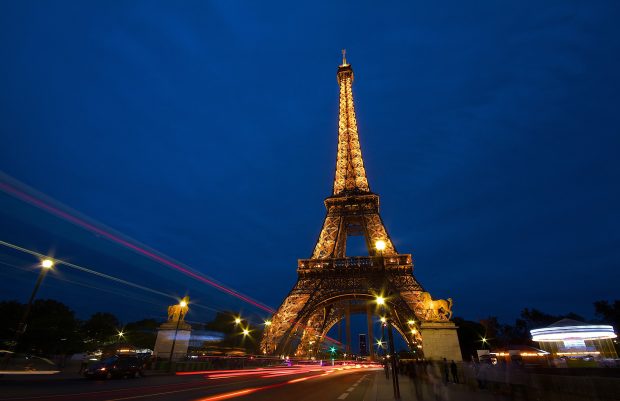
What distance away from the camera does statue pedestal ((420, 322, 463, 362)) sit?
891 inches

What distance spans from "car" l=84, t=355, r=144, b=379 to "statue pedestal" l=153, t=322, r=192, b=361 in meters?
5.49

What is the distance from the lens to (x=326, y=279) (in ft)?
152

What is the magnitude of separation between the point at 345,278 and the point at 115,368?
103 ft

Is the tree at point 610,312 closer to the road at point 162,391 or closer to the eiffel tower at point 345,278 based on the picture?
the eiffel tower at point 345,278

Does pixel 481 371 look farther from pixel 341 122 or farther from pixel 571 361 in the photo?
pixel 341 122

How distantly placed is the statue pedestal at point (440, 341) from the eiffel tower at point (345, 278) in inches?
261

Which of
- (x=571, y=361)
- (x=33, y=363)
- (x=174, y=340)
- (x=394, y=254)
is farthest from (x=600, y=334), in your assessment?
(x=33, y=363)

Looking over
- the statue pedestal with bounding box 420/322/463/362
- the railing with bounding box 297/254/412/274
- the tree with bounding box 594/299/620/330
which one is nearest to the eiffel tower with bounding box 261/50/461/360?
the railing with bounding box 297/254/412/274

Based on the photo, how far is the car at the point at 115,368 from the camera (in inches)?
739

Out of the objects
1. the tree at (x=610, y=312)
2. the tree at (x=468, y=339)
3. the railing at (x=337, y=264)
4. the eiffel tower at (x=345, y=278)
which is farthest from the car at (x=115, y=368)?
the tree at (x=610, y=312)

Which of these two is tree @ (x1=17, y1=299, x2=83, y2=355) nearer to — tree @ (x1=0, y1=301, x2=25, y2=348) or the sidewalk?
tree @ (x1=0, y1=301, x2=25, y2=348)

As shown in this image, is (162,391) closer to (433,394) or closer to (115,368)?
(115,368)

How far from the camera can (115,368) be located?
1959 cm

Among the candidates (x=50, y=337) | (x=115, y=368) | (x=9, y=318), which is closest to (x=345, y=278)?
(x=115, y=368)
